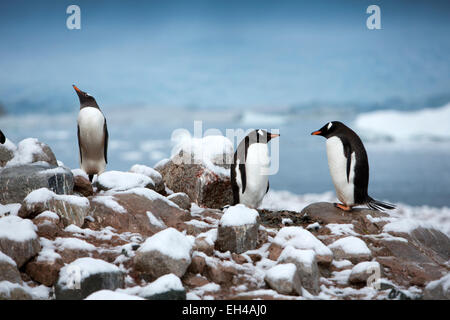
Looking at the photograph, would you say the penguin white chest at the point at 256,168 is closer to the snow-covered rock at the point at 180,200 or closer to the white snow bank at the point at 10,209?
the snow-covered rock at the point at 180,200

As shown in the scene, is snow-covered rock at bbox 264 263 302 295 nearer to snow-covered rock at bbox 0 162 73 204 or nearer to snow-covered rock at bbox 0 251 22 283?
snow-covered rock at bbox 0 251 22 283

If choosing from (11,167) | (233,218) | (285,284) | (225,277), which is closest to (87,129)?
(11,167)

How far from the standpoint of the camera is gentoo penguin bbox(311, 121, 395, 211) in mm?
5504

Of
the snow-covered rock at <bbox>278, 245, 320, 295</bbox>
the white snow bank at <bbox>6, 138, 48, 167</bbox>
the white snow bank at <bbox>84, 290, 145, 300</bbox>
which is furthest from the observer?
the white snow bank at <bbox>6, 138, 48, 167</bbox>

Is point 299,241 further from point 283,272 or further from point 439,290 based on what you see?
point 439,290

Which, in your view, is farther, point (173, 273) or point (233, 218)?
point (233, 218)

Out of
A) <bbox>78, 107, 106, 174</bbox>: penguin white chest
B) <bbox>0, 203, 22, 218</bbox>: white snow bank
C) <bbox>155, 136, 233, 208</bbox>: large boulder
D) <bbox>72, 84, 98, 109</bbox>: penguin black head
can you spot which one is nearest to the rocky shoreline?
<bbox>0, 203, 22, 218</bbox>: white snow bank

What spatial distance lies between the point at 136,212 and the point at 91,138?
2.28m

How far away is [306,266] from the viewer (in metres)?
3.80

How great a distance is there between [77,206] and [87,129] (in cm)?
239

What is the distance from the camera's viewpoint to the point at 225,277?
12.7 feet

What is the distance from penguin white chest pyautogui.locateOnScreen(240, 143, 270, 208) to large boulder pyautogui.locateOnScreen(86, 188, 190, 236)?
2.88 feet
